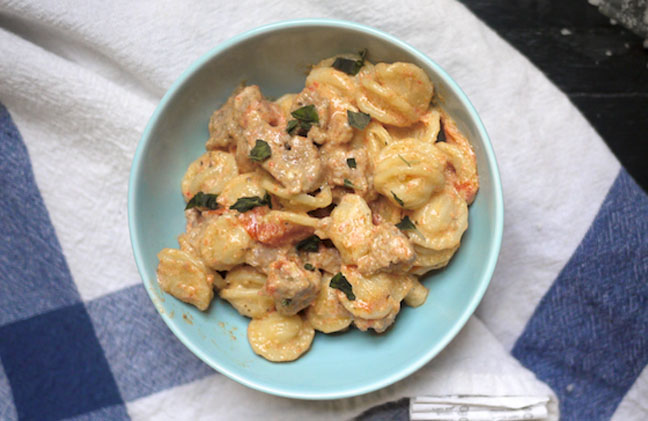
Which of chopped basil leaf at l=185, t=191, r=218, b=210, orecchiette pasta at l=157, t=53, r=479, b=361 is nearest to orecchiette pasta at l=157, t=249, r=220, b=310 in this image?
orecchiette pasta at l=157, t=53, r=479, b=361

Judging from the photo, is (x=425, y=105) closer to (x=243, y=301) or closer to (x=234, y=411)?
(x=243, y=301)

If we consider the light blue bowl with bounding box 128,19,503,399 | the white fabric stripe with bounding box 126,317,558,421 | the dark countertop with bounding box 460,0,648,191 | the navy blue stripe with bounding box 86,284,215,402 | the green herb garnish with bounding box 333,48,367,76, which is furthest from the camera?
the dark countertop with bounding box 460,0,648,191

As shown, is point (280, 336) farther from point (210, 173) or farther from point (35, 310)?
point (35, 310)

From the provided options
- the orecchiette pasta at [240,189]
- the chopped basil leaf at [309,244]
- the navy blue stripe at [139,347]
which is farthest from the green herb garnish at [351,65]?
the navy blue stripe at [139,347]

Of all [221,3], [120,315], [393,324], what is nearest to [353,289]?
[393,324]

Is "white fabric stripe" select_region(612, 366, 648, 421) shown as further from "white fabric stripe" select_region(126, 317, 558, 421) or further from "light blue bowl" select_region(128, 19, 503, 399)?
"light blue bowl" select_region(128, 19, 503, 399)

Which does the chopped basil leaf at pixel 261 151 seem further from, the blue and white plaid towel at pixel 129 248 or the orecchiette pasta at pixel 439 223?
the blue and white plaid towel at pixel 129 248
